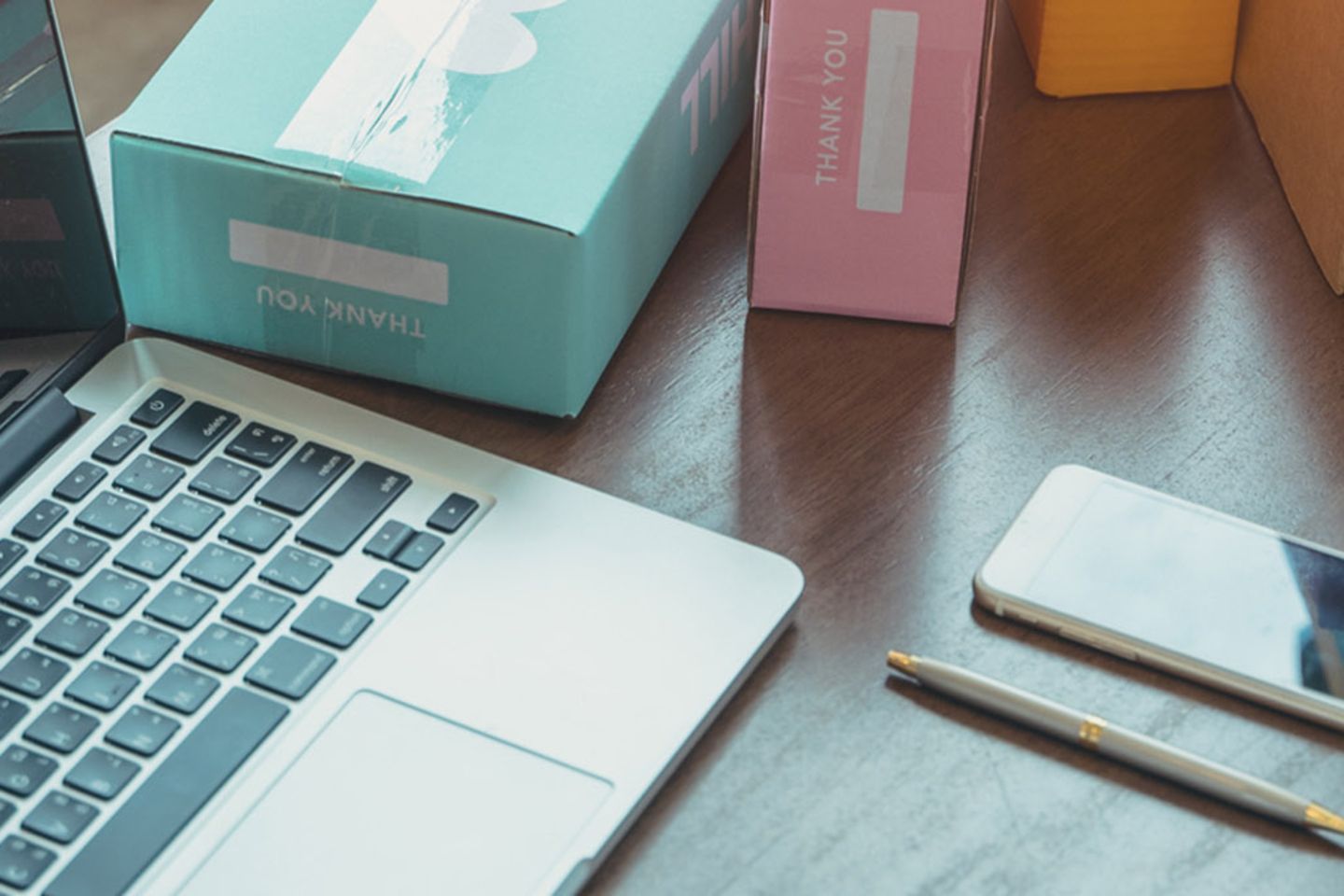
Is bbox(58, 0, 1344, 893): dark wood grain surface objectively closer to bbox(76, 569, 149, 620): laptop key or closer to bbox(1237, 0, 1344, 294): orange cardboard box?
bbox(1237, 0, 1344, 294): orange cardboard box

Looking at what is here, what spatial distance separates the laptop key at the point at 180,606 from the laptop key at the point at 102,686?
3 centimetres

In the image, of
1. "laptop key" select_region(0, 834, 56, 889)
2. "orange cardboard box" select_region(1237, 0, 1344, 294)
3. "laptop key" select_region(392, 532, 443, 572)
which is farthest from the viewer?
"orange cardboard box" select_region(1237, 0, 1344, 294)

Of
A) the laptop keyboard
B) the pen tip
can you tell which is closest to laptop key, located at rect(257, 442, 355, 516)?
the laptop keyboard

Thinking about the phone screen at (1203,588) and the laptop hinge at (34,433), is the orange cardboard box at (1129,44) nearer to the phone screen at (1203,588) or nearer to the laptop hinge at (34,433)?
the phone screen at (1203,588)

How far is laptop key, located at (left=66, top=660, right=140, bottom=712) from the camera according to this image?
1.80 feet

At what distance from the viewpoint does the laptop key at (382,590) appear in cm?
59

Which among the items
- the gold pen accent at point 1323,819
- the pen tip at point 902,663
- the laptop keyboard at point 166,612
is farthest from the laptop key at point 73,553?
the gold pen accent at point 1323,819

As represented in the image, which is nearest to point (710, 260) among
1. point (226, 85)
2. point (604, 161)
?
point (604, 161)

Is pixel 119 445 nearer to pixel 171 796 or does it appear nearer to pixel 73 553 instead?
pixel 73 553

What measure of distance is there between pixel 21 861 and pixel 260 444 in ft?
0.63

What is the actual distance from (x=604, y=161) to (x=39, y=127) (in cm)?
21

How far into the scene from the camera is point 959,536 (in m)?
0.64

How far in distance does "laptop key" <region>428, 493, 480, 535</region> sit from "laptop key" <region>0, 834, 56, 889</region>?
18 centimetres

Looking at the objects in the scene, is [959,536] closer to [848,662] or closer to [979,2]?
[848,662]
